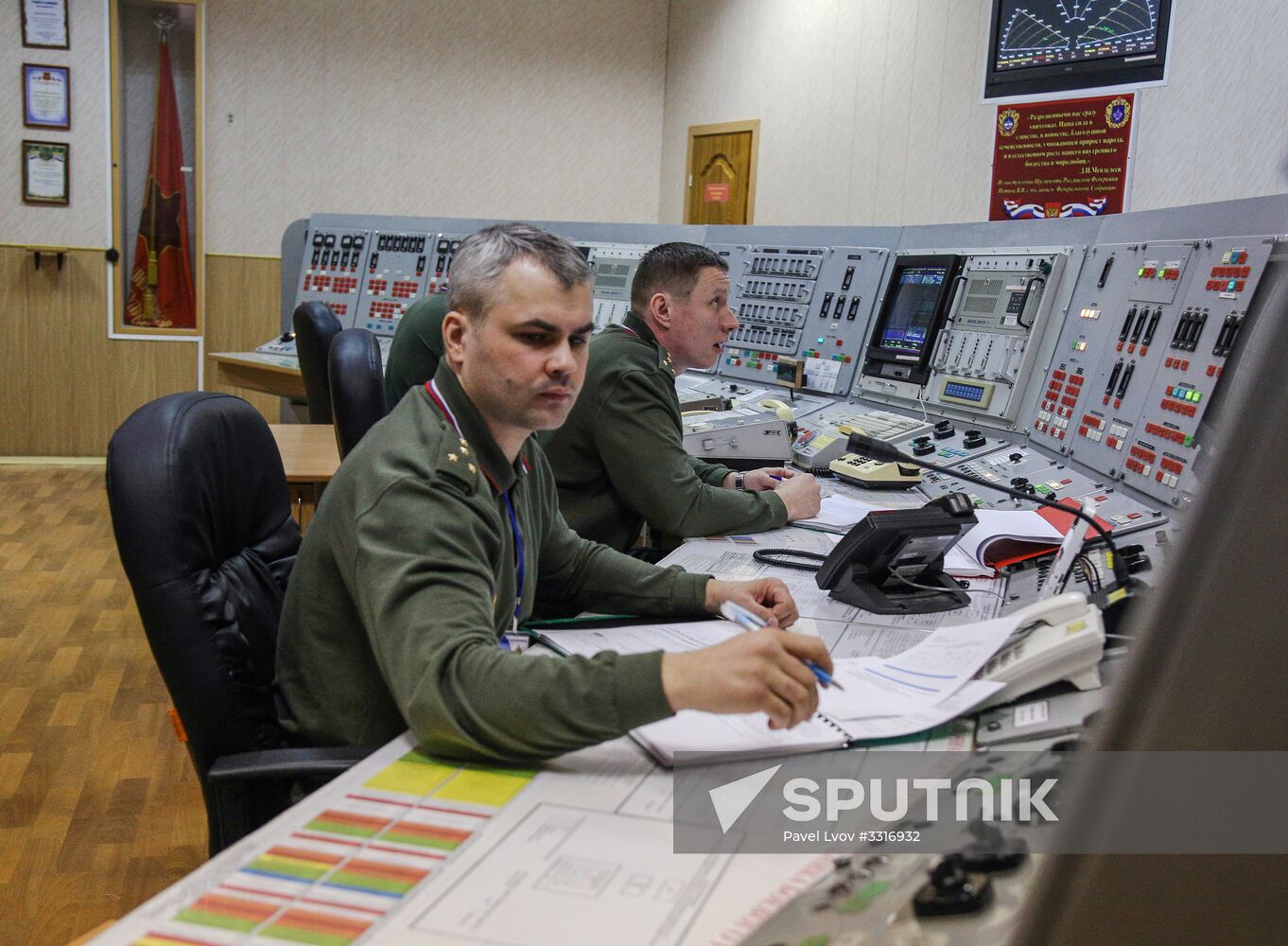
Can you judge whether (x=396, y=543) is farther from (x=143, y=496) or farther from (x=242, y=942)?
(x=242, y=942)

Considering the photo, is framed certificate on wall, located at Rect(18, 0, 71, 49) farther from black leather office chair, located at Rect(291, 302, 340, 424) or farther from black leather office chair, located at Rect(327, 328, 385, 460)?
black leather office chair, located at Rect(327, 328, 385, 460)

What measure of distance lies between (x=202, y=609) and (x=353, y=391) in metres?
1.18

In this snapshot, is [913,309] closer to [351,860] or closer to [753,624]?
[753,624]

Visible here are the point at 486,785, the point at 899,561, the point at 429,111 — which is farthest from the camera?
the point at 429,111

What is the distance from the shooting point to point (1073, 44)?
4.62 metres

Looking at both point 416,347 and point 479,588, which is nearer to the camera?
point 479,588

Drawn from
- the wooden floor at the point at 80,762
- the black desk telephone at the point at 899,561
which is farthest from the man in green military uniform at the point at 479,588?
the wooden floor at the point at 80,762

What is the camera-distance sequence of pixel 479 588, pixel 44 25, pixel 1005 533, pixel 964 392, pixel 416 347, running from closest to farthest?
pixel 479 588 → pixel 1005 533 → pixel 416 347 → pixel 964 392 → pixel 44 25

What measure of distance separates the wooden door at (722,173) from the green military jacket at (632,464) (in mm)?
4171

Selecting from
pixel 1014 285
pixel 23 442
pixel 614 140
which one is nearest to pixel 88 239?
pixel 23 442

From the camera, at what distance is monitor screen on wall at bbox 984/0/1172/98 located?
4340 millimetres

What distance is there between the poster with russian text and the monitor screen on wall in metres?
0.09

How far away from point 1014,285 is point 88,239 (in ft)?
18.0

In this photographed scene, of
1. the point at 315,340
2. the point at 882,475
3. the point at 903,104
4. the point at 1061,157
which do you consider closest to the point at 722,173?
the point at 903,104
